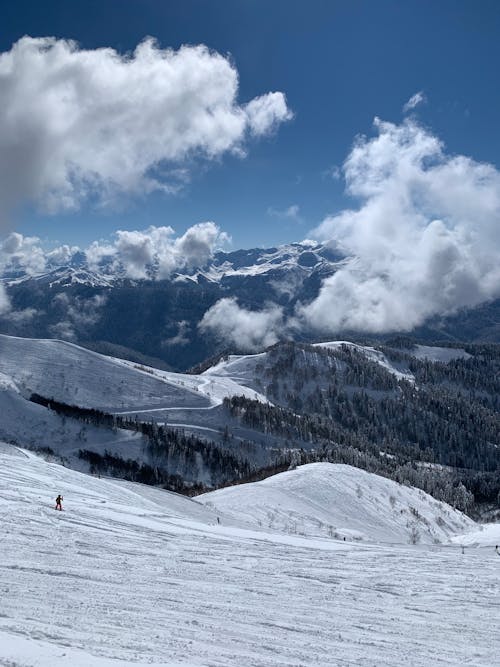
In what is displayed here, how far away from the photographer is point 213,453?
174500mm

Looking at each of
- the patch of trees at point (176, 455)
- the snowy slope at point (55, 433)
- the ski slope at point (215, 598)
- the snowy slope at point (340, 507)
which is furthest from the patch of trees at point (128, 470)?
the ski slope at point (215, 598)

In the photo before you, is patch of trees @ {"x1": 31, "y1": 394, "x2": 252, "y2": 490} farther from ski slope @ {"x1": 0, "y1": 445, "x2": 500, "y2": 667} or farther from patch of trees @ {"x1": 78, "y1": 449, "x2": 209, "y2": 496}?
ski slope @ {"x1": 0, "y1": 445, "x2": 500, "y2": 667}

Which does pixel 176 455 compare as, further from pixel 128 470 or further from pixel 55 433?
pixel 55 433

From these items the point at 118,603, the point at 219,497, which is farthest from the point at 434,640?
the point at 219,497

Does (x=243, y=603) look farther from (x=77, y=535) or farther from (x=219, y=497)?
(x=219, y=497)

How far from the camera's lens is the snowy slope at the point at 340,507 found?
62.2 metres

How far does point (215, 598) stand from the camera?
20.0 m

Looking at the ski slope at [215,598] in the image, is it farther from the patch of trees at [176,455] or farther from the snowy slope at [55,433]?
the snowy slope at [55,433]

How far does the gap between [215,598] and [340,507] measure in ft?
190

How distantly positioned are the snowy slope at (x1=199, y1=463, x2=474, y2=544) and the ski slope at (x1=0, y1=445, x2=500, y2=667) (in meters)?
27.5

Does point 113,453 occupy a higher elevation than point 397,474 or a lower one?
lower

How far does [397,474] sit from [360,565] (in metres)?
135

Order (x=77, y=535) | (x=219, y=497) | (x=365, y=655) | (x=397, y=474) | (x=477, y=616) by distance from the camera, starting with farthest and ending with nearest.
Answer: (x=397, y=474) → (x=219, y=497) → (x=77, y=535) → (x=477, y=616) → (x=365, y=655)

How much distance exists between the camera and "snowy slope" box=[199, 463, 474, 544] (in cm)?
6225
